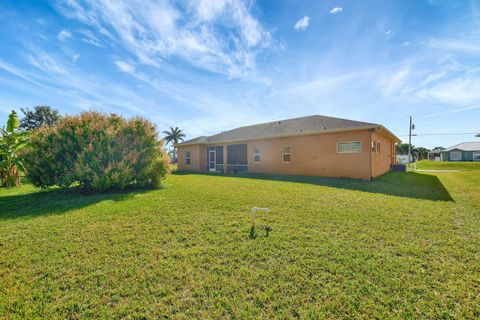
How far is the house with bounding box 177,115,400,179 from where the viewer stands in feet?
39.0

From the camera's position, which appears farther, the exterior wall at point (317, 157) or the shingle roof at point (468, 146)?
the shingle roof at point (468, 146)

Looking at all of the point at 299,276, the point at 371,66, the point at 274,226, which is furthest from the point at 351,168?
the point at 299,276

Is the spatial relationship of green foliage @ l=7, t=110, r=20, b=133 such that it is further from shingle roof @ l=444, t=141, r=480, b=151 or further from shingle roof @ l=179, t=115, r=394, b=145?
shingle roof @ l=444, t=141, r=480, b=151

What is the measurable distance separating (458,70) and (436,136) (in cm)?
3791

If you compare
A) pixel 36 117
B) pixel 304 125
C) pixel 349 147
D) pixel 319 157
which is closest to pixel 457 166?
pixel 349 147

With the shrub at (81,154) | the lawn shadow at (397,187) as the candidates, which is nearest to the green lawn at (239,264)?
the lawn shadow at (397,187)

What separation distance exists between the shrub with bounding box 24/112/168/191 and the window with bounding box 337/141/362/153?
37.8 feet

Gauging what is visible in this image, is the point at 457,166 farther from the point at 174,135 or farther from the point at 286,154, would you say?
the point at 174,135

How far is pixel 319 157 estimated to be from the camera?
13195 millimetres

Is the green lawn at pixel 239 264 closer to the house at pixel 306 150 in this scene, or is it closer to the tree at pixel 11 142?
the tree at pixel 11 142

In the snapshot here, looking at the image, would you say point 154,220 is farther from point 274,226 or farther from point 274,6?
point 274,6

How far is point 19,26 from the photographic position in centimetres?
662

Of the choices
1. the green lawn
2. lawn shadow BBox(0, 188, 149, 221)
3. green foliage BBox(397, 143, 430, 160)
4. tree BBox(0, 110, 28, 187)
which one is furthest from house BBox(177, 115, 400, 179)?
green foliage BBox(397, 143, 430, 160)

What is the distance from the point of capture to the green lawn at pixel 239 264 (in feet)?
7.13
